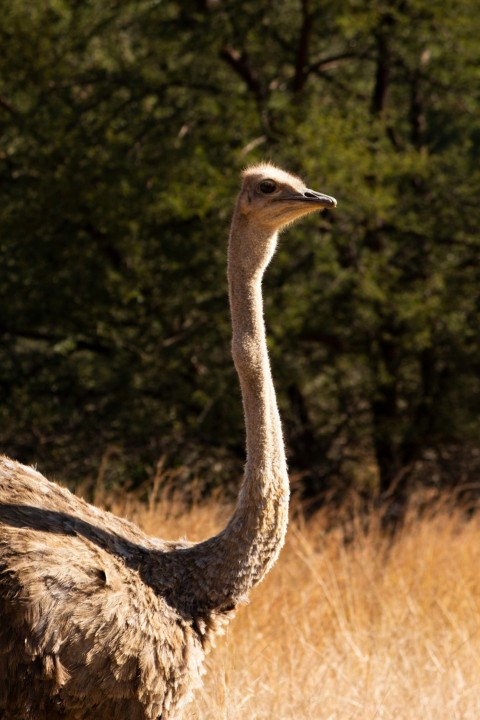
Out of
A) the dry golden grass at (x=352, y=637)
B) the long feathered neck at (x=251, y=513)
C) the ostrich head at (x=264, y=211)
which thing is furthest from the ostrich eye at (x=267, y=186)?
the dry golden grass at (x=352, y=637)

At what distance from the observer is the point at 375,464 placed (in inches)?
472

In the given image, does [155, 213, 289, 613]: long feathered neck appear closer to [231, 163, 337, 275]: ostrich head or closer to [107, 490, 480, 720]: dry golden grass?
[231, 163, 337, 275]: ostrich head

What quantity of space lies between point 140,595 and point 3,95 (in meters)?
8.08

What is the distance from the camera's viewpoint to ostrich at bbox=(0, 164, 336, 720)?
11.7 feet

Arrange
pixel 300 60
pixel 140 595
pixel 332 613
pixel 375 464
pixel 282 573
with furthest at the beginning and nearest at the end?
pixel 375 464 < pixel 300 60 < pixel 282 573 < pixel 332 613 < pixel 140 595

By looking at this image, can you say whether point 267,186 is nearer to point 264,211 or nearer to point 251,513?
point 264,211

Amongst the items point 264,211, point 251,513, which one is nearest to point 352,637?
point 251,513

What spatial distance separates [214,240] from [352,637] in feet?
16.2

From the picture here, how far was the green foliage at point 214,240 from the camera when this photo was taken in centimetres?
984

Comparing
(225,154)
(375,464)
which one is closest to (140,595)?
(225,154)

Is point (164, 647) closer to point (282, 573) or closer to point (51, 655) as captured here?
point (51, 655)

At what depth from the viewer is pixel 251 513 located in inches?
154

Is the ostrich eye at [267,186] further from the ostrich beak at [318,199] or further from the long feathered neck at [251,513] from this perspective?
the long feathered neck at [251,513]

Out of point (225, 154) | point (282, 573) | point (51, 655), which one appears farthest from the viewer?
point (225, 154)
